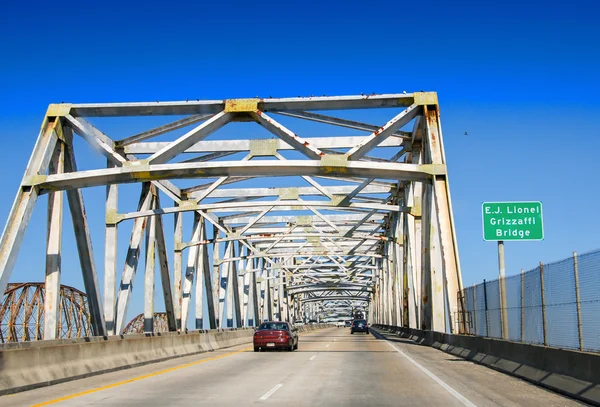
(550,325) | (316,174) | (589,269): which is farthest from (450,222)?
(589,269)

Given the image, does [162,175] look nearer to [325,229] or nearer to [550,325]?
[550,325]

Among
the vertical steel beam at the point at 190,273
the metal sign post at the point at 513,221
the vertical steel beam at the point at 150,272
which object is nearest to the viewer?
the metal sign post at the point at 513,221

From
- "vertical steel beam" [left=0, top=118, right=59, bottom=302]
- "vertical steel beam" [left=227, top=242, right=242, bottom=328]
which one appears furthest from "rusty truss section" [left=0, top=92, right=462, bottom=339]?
"vertical steel beam" [left=227, top=242, right=242, bottom=328]

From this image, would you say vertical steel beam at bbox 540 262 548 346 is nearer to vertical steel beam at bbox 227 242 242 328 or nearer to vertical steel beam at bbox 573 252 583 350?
vertical steel beam at bbox 573 252 583 350

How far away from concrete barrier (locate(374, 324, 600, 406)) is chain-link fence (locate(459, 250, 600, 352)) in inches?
9.4

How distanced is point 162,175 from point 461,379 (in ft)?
36.8

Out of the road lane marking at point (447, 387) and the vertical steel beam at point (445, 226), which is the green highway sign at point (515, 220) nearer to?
the vertical steel beam at point (445, 226)

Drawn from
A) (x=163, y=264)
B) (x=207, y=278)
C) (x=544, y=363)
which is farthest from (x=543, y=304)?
(x=207, y=278)

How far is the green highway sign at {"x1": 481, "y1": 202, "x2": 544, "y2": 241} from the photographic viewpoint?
21609 mm

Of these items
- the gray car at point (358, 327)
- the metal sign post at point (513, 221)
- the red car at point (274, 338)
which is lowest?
the gray car at point (358, 327)

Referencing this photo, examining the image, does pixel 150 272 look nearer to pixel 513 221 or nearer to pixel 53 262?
pixel 53 262

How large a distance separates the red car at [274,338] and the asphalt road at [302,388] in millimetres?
9735

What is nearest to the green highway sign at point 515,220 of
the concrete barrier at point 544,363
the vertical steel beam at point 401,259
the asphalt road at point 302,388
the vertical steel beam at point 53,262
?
the concrete barrier at point 544,363

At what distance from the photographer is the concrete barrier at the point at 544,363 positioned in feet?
35.4
